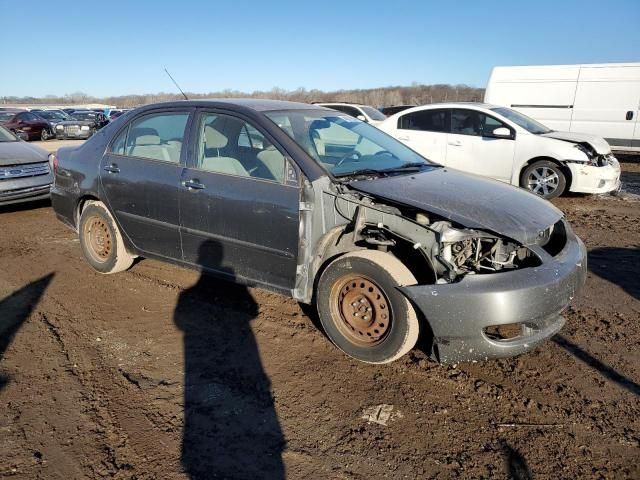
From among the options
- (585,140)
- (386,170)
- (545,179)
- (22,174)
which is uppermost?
(386,170)

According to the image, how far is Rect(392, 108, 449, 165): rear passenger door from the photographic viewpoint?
30.0ft

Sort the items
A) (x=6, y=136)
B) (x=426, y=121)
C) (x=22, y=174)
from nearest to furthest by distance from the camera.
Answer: (x=22, y=174) < (x=6, y=136) < (x=426, y=121)

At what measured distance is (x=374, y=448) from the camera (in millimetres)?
2510

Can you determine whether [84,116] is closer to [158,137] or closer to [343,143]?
[158,137]

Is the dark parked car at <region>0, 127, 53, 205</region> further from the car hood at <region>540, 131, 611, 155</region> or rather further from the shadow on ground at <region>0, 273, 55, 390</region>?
the car hood at <region>540, 131, 611, 155</region>

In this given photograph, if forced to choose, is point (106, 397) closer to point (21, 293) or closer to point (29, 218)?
point (21, 293)

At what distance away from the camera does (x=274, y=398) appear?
9.58 feet

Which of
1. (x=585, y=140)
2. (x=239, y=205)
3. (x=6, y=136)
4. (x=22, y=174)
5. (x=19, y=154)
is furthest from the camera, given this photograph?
(x=6, y=136)

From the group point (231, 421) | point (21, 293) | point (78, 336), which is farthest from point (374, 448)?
point (21, 293)

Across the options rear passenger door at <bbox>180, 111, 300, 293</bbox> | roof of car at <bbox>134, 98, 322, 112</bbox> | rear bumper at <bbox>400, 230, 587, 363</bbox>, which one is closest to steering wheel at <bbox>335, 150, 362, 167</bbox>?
rear passenger door at <bbox>180, 111, 300, 293</bbox>

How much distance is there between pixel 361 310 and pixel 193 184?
168 cm

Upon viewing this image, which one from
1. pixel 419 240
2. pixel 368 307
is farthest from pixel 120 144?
pixel 419 240

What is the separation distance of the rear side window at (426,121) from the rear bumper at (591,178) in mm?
2298

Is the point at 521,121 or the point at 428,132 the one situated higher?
the point at 521,121
